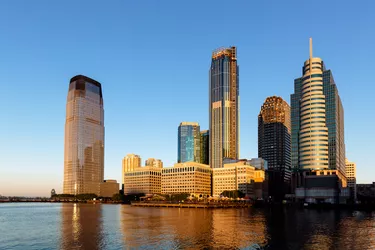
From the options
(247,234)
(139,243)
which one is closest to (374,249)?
(247,234)

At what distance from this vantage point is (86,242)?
8088cm

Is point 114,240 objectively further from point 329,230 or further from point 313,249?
point 329,230

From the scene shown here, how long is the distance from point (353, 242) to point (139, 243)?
46412 mm

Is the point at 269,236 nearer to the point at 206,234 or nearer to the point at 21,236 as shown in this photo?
the point at 206,234

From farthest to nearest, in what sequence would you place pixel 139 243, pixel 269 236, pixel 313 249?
pixel 269 236 < pixel 139 243 < pixel 313 249

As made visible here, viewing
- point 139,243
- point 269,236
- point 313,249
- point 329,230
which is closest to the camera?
point 313,249

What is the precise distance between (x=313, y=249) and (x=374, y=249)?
1213cm

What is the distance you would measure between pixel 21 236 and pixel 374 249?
80797mm

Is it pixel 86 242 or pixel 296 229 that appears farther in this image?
pixel 296 229

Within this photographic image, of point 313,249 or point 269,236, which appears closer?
point 313,249

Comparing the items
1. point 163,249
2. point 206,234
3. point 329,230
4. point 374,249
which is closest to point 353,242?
point 374,249

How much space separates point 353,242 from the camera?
270 feet

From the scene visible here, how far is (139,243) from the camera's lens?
79.6 m

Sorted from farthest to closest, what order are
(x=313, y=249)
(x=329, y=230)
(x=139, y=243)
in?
(x=329, y=230) → (x=139, y=243) → (x=313, y=249)
